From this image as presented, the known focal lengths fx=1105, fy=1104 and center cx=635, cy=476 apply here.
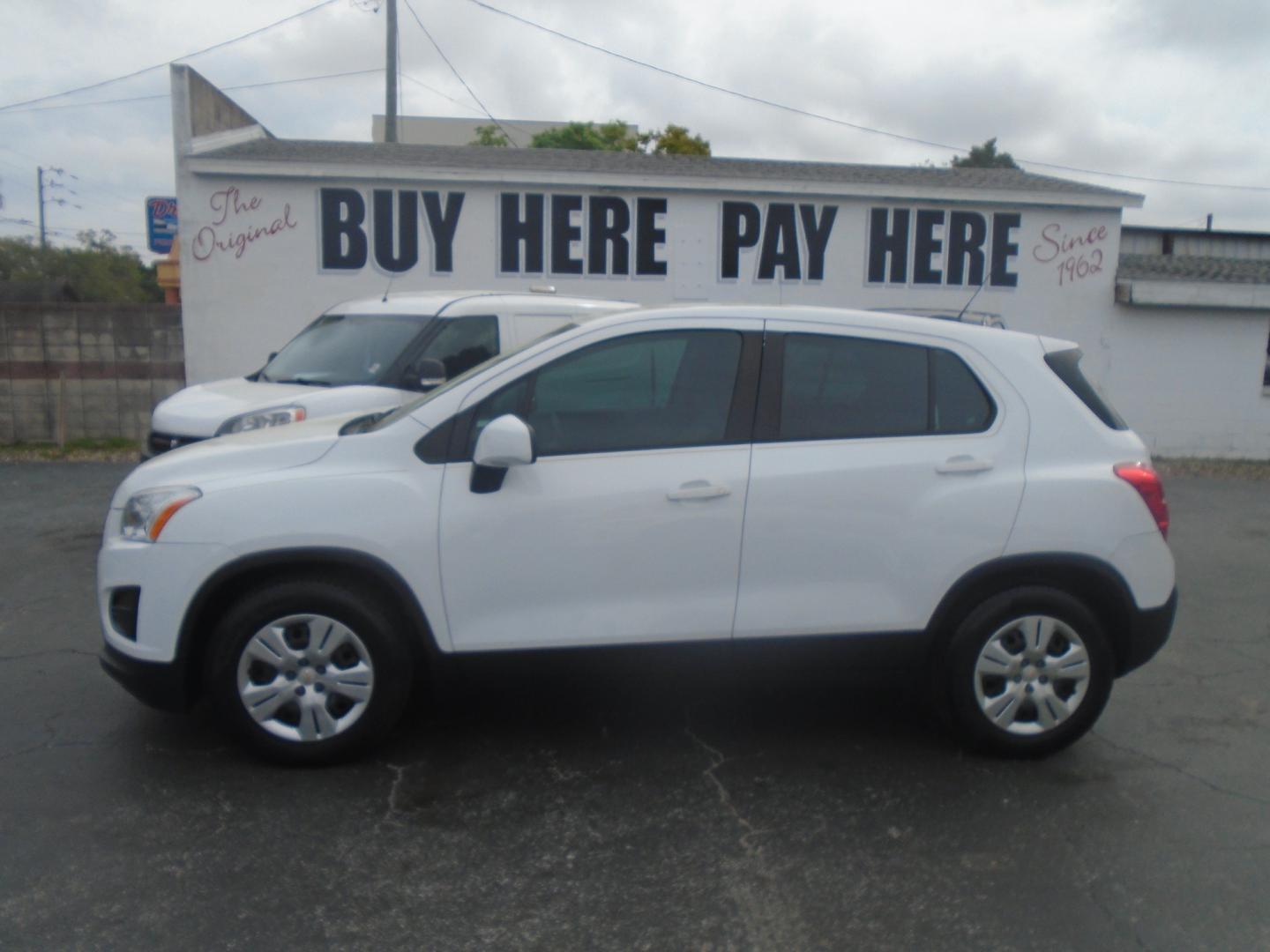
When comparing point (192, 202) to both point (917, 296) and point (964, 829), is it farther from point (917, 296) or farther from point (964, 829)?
point (964, 829)

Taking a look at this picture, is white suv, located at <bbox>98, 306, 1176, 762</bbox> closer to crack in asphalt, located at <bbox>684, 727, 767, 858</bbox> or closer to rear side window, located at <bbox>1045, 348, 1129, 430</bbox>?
rear side window, located at <bbox>1045, 348, 1129, 430</bbox>

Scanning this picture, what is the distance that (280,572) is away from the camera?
405 centimetres

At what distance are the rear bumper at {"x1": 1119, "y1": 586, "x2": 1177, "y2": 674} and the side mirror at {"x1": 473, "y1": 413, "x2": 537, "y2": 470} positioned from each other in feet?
8.09

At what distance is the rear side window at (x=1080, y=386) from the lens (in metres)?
4.43

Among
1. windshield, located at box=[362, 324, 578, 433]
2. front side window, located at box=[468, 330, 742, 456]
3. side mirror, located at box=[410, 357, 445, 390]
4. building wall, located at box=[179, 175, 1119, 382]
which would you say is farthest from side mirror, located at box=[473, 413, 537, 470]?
building wall, located at box=[179, 175, 1119, 382]

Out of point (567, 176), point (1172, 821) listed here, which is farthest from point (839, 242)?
point (1172, 821)

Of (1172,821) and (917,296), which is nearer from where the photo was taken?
(1172,821)

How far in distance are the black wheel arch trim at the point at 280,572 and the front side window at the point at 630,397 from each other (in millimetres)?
628

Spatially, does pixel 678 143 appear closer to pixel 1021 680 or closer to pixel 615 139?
pixel 615 139

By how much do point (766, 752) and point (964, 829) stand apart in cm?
88

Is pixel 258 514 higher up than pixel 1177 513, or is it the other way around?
pixel 258 514

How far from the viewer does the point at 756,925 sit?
3199 mm

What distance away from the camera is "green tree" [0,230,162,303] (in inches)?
1806

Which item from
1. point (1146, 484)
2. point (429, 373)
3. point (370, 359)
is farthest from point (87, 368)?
point (1146, 484)
